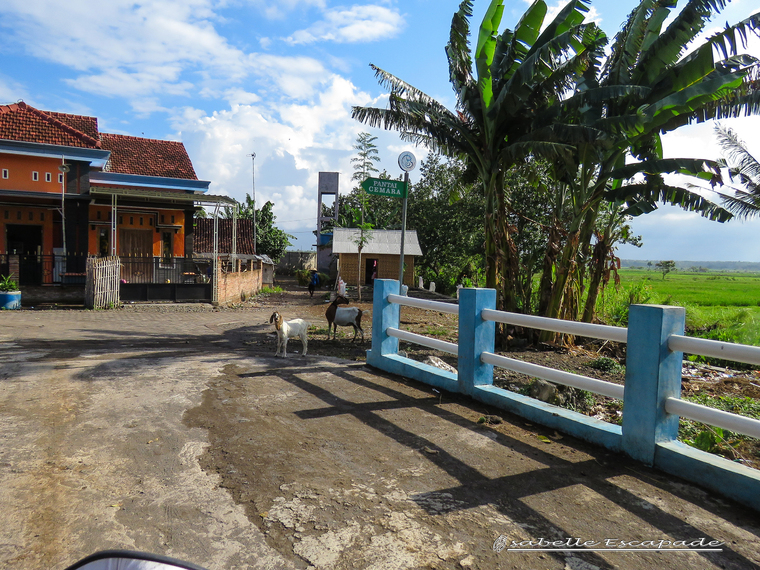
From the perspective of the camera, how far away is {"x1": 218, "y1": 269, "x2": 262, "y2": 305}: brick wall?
20062mm

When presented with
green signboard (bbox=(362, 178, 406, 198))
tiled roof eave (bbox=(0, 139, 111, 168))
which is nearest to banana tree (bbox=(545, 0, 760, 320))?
green signboard (bbox=(362, 178, 406, 198))

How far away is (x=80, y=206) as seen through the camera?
20578mm

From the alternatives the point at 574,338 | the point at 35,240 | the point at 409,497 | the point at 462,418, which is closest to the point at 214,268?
the point at 35,240

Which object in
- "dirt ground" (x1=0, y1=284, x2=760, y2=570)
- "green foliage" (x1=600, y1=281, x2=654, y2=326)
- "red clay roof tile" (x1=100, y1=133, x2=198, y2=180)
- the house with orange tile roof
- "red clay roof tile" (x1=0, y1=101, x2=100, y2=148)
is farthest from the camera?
"red clay roof tile" (x1=100, y1=133, x2=198, y2=180)

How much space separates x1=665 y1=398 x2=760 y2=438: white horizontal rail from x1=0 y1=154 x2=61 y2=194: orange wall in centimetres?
2218

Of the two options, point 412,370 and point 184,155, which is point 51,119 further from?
point 412,370

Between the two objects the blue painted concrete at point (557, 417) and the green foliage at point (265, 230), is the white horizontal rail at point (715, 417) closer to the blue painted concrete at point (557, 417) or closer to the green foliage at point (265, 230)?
the blue painted concrete at point (557, 417)

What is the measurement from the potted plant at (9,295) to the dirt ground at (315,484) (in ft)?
39.9

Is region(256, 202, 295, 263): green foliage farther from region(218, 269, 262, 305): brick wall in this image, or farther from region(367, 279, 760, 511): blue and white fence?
region(367, 279, 760, 511): blue and white fence

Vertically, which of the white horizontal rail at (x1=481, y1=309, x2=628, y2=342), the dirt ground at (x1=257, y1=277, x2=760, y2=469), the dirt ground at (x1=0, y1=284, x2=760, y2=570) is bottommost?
the dirt ground at (x1=257, y1=277, x2=760, y2=469)

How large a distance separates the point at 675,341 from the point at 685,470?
931mm

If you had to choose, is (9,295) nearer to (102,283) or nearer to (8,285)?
(8,285)

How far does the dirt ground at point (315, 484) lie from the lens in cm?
292

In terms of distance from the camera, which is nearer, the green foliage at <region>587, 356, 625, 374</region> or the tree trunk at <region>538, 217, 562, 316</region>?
the green foliage at <region>587, 356, 625, 374</region>
